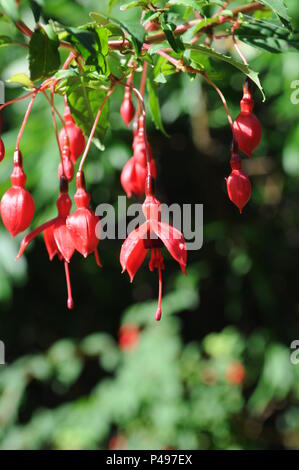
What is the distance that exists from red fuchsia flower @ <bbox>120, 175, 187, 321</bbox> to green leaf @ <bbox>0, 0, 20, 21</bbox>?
24 cm

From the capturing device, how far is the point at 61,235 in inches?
25.3

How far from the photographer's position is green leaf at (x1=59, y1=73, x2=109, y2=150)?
66 cm

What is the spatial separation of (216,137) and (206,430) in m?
0.97

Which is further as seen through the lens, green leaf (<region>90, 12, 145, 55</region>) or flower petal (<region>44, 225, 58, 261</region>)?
flower petal (<region>44, 225, 58, 261</region>)

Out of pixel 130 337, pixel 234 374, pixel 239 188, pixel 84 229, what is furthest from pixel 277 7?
pixel 130 337

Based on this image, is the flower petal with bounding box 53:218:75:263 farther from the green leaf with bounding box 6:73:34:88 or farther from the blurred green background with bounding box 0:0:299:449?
the blurred green background with bounding box 0:0:299:449

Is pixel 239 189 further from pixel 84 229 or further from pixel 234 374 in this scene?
pixel 234 374

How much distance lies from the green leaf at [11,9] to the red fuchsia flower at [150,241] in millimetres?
239

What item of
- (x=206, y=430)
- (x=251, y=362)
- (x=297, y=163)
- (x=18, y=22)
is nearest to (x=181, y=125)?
(x=297, y=163)

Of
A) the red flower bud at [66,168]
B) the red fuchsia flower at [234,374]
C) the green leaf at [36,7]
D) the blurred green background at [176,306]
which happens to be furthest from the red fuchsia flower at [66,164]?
the red fuchsia flower at [234,374]

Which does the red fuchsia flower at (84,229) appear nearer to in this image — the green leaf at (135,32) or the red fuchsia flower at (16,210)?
the red fuchsia flower at (16,210)

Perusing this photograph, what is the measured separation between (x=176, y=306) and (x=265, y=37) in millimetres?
1275

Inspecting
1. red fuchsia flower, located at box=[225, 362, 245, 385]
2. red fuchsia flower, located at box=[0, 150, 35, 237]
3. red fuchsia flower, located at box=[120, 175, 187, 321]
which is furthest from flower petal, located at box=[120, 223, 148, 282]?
red fuchsia flower, located at box=[225, 362, 245, 385]
